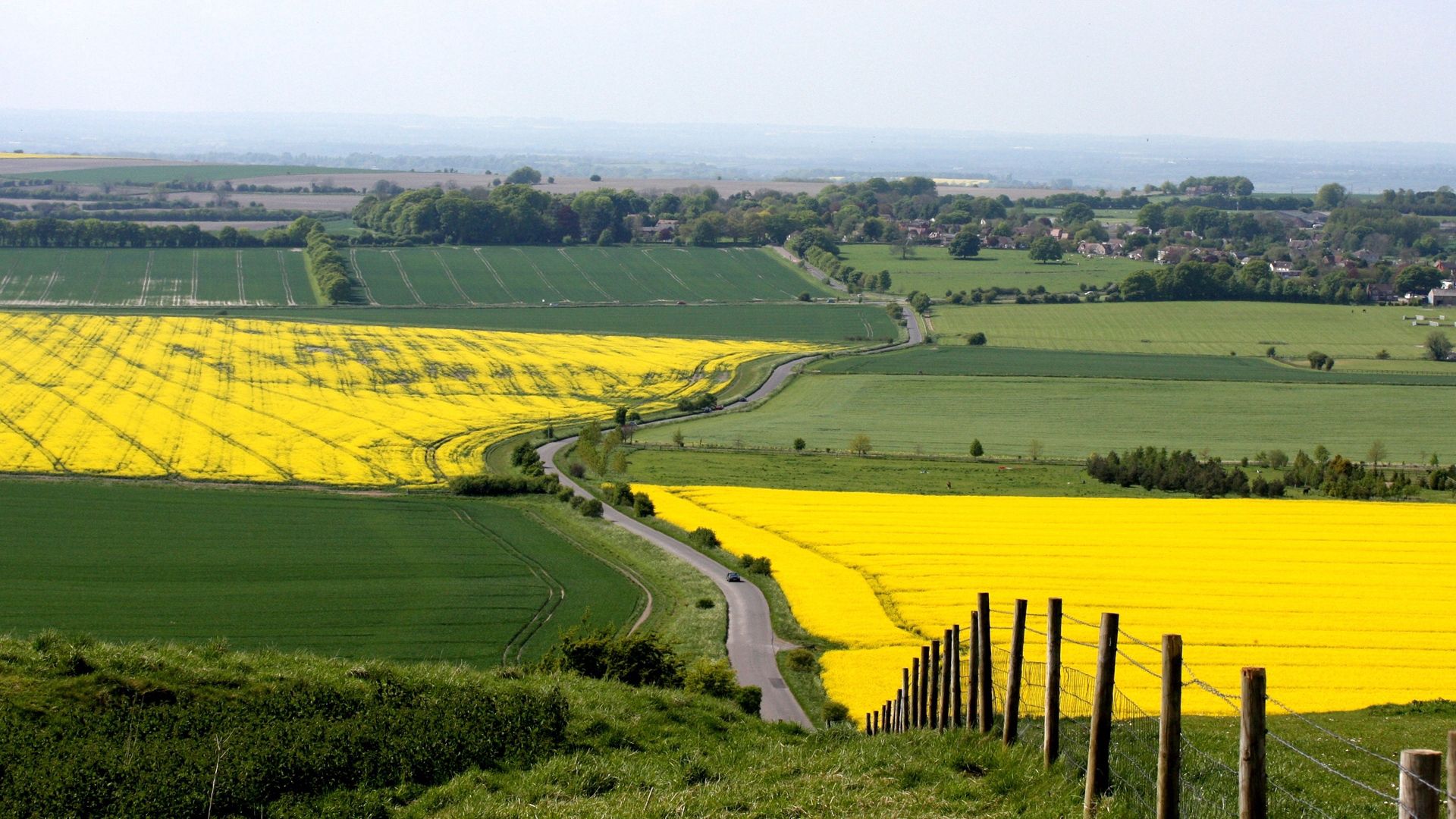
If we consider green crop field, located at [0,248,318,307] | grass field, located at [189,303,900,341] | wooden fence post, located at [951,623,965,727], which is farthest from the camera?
green crop field, located at [0,248,318,307]

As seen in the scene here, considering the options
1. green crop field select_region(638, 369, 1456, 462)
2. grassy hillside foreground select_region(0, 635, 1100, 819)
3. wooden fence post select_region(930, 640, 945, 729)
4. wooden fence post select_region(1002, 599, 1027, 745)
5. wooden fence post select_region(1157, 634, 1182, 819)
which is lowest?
green crop field select_region(638, 369, 1456, 462)

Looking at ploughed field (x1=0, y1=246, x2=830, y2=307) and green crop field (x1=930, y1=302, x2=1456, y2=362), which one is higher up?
ploughed field (x1=0, y1=246, x2=830, y2=307)

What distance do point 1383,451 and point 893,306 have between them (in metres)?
59.6

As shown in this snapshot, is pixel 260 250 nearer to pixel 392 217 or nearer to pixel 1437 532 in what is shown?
pixel 392 217

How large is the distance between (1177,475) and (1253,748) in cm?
4954

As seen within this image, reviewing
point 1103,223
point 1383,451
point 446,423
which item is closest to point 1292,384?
point 1383,451

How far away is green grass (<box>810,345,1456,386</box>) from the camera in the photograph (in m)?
87.1

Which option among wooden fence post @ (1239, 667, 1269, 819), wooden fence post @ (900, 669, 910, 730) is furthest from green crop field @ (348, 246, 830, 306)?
wooden fence post @ (1239, 667, 1269, 819)

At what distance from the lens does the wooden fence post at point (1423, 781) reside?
253 inches

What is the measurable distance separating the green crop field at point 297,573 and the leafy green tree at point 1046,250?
115507 mm

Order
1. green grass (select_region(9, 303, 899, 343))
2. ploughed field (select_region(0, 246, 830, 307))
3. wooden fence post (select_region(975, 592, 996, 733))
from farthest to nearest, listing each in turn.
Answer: ploughed field (select_region(0, 246, 830, 307)) → green grass (select_region(9, 303, 899, 343)) → wooden fence post (select_region(975, 592, 996, 733))

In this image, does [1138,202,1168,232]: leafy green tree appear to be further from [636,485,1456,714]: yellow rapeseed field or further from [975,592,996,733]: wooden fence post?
[975,592,996,733]: wooden fence post

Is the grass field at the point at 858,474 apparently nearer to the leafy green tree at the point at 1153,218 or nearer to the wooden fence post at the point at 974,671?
the wooden fence post at the point at 974,671

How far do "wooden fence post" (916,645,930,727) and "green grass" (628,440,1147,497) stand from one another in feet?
116
